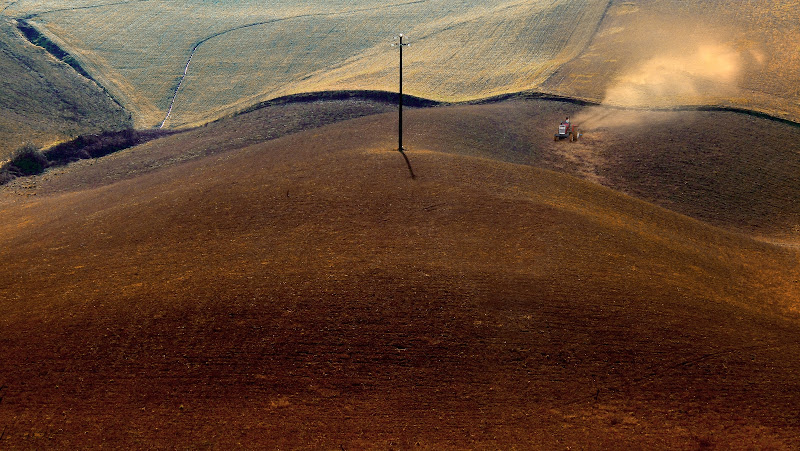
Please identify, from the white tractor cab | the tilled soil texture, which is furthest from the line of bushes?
the white tractor cab

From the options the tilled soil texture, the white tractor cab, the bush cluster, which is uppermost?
the white tractor cab

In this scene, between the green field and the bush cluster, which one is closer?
the bush cluster

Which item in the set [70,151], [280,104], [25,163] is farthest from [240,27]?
[25,163]

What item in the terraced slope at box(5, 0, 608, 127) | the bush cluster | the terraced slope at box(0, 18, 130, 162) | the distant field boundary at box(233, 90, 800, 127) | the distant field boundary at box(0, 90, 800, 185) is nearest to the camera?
the bush cluster

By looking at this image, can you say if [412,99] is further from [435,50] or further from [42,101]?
[42,101]

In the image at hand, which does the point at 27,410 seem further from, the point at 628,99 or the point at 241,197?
the point at 628,99

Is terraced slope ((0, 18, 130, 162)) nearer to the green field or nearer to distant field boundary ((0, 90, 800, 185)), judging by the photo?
distant field boundary ((0, 90, 800, 185))
